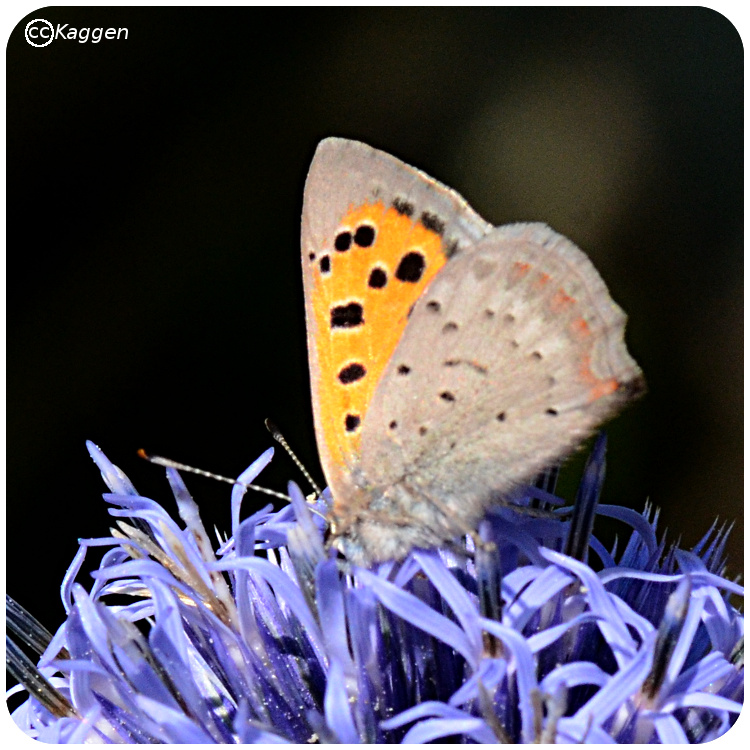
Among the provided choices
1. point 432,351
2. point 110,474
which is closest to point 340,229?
point 432,351

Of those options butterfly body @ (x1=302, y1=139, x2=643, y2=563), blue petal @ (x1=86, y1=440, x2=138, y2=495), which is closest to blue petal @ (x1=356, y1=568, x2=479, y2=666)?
butterfly body @ (x1=302, y1=139, x2=643, y2=563)

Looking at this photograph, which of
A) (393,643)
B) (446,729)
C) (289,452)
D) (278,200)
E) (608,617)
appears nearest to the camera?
(446,729)

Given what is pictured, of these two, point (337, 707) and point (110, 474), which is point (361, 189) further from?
point (337, 707)

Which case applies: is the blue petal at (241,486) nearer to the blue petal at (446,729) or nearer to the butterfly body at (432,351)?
the butterfly body at (432,351)

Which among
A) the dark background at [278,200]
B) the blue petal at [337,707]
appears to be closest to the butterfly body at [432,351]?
the blue petal at [337,707]

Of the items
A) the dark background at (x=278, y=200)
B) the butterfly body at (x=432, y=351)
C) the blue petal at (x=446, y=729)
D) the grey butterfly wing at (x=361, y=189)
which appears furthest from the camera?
the dark background at (x=278, y=200)

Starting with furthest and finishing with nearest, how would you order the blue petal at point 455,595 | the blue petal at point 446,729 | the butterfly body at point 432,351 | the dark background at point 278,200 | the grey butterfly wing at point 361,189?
the dark background at point 278,200
the grey butterfly wing at point 361,189
the butterfly body at point 432,351
the blue petal at point 455,595
the blue petal at point 446,729

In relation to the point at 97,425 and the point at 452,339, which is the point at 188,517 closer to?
the point at 452,339
